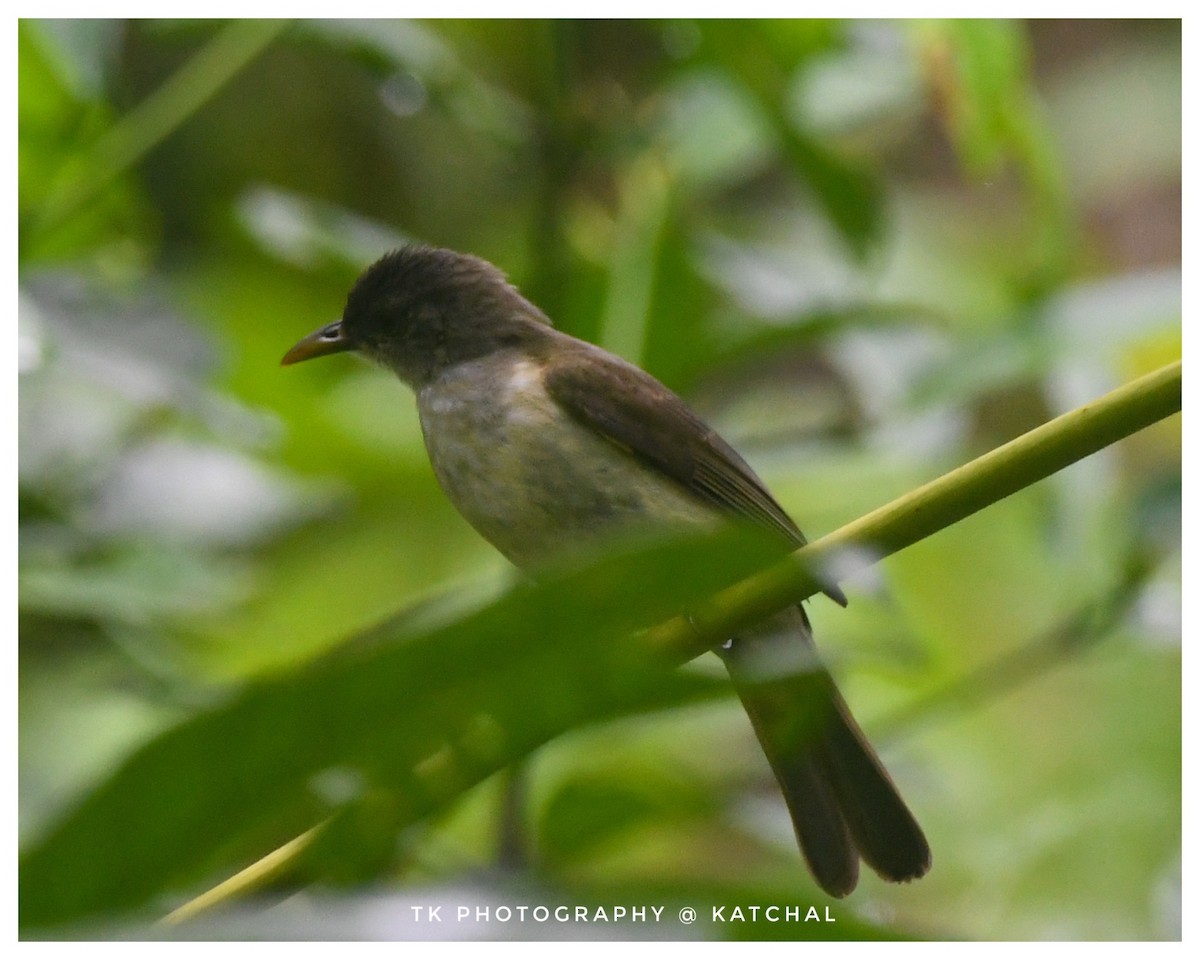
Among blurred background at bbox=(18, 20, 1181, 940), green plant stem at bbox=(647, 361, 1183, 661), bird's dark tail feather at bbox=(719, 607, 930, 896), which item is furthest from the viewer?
blurred background at bbox=(18, 20, 1181, 940)

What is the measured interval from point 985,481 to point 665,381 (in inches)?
57.3

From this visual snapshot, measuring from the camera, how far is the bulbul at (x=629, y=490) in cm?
224

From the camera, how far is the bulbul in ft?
7.34

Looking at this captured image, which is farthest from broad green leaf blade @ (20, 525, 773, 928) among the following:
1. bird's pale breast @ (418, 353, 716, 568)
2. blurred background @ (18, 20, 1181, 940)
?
bird's pale breast @ (418, 353, 716, 568)

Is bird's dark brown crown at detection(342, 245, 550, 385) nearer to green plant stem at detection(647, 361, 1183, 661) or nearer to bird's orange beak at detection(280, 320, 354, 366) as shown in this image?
bird's orange beak at detection(280, 320, 354, 366)

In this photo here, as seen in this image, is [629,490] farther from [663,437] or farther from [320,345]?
[320,345]

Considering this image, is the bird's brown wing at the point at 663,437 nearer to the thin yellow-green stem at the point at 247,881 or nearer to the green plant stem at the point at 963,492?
the green plant stem at the point at 963,492

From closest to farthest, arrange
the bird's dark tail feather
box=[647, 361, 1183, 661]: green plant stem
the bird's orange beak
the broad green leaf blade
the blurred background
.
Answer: the broad green leaf blade, box=[647, 361, 1183, 661]: green plant stem, the bird's dark tail feather, the blurred background, the bird's orange beak

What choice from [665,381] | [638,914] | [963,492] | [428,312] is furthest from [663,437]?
[638,914]

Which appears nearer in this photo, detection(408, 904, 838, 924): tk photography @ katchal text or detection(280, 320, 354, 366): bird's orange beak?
detection(408, 904, 838, 924): tk photography @ katchal text

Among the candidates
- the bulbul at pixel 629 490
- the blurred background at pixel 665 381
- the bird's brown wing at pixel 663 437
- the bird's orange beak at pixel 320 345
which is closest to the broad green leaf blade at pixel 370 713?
the blurred background at pixel 665 381

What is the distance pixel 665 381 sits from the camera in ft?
7.91

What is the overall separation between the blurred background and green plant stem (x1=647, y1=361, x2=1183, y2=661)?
0.82 metres
